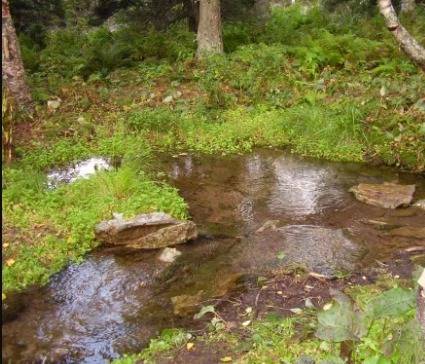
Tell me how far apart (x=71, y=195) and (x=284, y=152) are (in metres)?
4.39

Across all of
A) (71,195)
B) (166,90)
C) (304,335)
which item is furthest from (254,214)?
(166,90)

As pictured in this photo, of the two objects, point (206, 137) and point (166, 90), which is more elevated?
point (166, 90)

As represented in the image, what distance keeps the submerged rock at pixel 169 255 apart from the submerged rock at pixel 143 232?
167 mm

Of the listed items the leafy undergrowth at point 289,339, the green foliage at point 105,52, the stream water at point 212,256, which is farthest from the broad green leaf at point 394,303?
the green foliage at point 105,52

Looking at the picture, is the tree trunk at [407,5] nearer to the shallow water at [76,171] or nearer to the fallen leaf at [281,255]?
the shallow water at [76,171]

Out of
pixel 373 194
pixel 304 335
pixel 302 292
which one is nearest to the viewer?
pixel 304 335

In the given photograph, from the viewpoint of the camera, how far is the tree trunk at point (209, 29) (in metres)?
12.2

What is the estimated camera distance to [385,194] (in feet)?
24.1

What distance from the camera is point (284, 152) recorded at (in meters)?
9.55

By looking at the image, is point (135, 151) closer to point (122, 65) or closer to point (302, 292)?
point (122, 65)

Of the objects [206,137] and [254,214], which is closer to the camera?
[254,214]

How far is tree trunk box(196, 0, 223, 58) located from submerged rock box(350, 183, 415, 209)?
6165mm

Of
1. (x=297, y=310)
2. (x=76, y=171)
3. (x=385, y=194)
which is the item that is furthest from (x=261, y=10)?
(x=297, y=310)

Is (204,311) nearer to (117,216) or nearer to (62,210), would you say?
(117,216)
